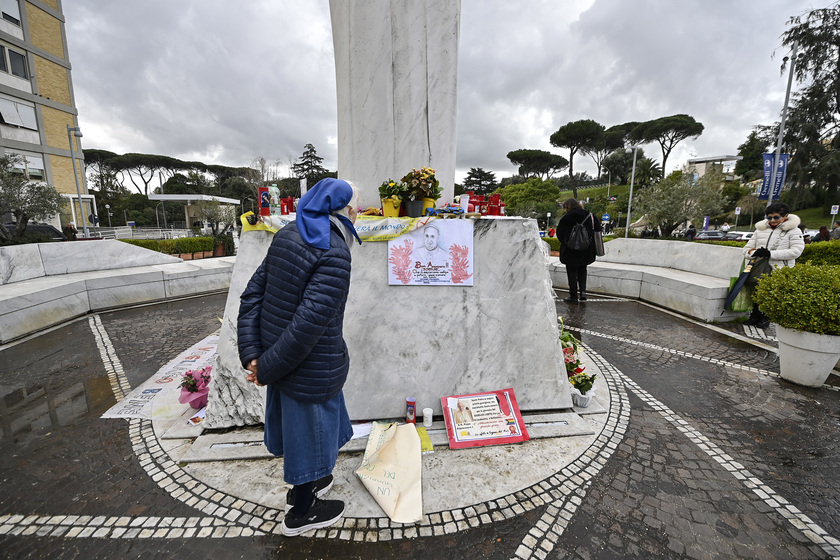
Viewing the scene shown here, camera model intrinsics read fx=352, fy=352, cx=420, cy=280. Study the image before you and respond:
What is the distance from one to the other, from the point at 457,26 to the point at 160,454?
464 cm

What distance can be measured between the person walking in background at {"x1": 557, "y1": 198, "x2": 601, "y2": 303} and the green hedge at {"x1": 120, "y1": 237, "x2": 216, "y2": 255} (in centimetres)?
1316

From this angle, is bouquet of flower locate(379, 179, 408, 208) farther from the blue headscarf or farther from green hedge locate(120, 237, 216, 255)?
green hedge locate(120, 237, 216, 255)

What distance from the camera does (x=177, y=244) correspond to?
13.6 meters

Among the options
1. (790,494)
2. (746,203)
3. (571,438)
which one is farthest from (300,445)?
(746,203)

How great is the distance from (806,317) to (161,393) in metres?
6.53

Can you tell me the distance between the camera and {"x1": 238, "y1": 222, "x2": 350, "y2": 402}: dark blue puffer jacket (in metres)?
1.61

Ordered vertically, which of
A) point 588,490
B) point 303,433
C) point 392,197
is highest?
point 392,197

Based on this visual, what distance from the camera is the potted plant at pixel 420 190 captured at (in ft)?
9.86

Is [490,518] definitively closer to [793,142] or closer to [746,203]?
[793,142]

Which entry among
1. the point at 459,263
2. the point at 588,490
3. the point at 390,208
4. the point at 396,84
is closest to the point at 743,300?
the point at 588,490

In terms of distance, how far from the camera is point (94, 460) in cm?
263

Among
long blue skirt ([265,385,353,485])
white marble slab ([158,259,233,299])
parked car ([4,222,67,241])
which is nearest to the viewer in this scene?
long blue skirt ([265,385,353,485])

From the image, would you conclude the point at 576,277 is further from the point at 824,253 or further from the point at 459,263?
the point at 459,263

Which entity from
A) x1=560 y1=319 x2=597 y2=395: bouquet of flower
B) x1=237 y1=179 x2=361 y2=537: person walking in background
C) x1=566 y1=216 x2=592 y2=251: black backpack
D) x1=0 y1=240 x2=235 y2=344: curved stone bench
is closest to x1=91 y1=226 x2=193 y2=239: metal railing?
x1=0 y1=240 x2=235 y2=344: curved stone bench
